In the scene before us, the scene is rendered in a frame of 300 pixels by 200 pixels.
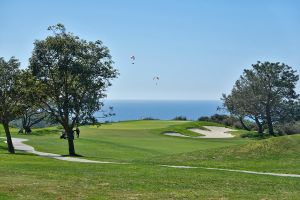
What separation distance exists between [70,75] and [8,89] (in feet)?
18.6

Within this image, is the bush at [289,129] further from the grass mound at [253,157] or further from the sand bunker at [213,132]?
the grass mound at [253,157]

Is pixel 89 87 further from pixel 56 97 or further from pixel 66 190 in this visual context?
pixel 66 190

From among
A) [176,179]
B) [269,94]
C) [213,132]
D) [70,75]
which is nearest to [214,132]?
[213,132]

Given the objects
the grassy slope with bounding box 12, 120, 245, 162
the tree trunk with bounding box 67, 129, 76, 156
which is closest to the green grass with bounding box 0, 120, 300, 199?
the grassy slope with bounding box 12, 120, 245, 162

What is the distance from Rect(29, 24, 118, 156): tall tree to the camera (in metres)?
42.7

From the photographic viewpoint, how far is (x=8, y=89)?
43.8 m

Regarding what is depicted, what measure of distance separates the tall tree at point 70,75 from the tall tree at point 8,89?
1737 millimetres

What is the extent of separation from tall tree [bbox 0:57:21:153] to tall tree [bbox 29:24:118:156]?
5.70ft

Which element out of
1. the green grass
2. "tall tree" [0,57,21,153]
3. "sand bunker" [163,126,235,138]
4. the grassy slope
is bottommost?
the green grass

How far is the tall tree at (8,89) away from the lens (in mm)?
43406

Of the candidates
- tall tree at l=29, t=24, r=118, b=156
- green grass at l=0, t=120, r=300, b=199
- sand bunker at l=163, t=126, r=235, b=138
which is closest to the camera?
green grass at l=0, t=120, r=300, b=199

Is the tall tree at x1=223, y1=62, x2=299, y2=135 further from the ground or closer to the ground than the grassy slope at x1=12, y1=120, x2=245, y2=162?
further from the ground

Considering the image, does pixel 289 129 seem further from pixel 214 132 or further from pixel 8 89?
pixel 8 89

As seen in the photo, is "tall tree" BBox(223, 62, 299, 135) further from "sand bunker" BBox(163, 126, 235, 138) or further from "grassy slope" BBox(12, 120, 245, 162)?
"grassy slope" BBox(12, 120, 245, 162)
